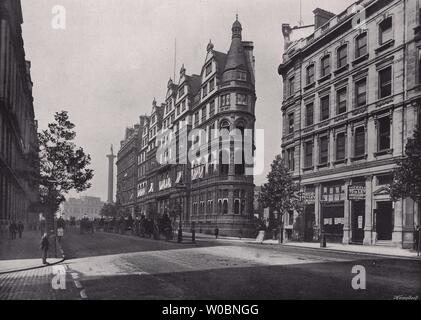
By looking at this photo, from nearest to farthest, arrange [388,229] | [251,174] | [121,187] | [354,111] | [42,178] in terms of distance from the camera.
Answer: [388,229] < [354,111] < [42,178] < [251,174] < [121,187]

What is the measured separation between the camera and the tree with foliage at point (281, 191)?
3416 centimetres

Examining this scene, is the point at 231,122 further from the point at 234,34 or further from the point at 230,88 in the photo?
the point at 234,34

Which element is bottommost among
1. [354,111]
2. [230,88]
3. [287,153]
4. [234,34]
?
[287,153]

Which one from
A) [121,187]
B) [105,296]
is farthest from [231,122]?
[121,187]

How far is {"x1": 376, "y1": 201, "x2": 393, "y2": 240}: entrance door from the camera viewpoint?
27062 mm

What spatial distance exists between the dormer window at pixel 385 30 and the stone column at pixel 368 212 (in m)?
9.22

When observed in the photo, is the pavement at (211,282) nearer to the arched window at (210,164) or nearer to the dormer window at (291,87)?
the dormer window at (291,87)

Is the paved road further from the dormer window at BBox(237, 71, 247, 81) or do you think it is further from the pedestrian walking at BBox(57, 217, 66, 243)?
the dormer window at BBox(237, 71, 247, 81)

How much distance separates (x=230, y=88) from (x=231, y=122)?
4.10 m

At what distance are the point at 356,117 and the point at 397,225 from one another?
8369 millimetres

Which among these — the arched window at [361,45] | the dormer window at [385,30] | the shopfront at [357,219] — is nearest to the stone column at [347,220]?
the shopfront at [357,219]

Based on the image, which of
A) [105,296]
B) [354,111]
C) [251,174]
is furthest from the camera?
[251,174]

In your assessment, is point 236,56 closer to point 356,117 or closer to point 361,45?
point 361,45

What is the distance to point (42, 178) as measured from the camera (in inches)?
1578
